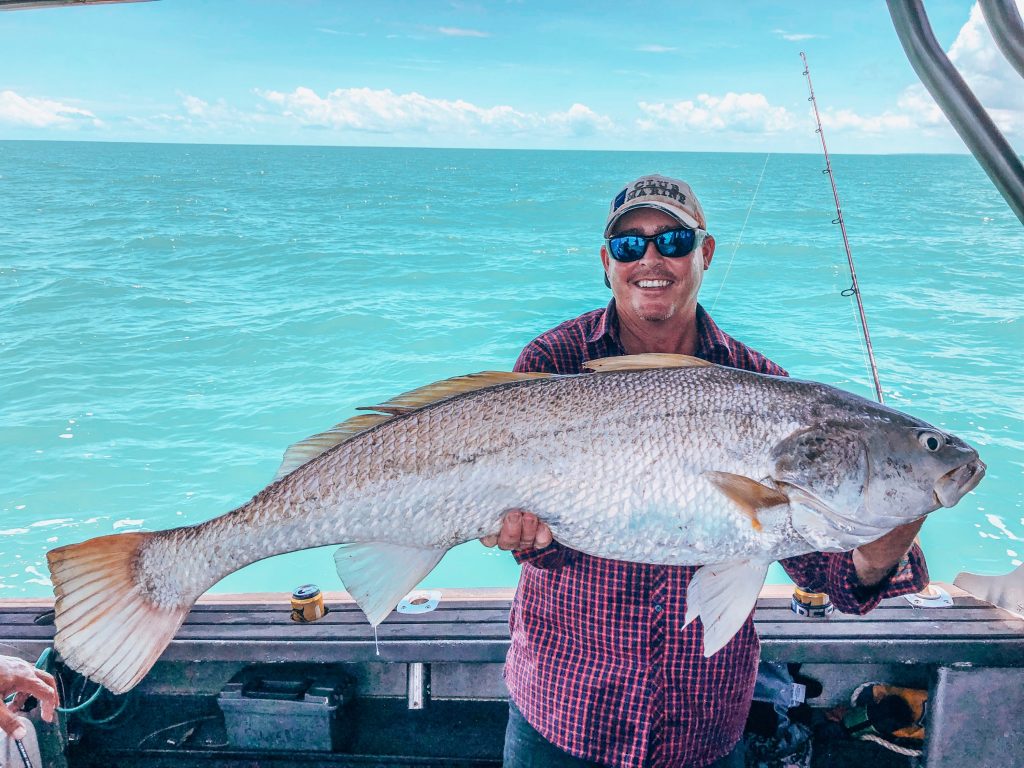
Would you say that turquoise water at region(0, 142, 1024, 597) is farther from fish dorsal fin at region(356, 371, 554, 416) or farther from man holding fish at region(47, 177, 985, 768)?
fish dorsal fin at region(356, 371, 554, 416)

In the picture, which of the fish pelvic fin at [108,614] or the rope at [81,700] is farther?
the rope at [81,700]

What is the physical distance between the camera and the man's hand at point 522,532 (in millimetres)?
1720

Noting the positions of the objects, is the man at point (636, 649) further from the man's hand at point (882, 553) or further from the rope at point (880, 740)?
the rope at point (880, 740)

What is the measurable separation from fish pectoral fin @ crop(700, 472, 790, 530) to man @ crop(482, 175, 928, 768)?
31cm

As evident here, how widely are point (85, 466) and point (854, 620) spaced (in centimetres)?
1013

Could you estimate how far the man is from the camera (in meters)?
1.82

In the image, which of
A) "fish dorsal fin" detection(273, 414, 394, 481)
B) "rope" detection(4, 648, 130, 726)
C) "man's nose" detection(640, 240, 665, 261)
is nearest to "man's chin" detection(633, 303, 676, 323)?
"man's nose" detection(640, 240, 665, 261)

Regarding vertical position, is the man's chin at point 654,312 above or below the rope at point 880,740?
above

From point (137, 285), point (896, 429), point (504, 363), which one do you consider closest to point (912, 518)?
point (896, 429)

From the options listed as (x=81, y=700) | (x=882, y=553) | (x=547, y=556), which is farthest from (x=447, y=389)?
(x=81, y=700)

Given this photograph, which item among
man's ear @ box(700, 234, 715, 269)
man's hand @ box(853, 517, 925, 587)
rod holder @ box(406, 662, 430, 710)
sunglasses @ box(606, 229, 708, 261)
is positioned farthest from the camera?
rod holder @ box(406, 662, 430, 710)

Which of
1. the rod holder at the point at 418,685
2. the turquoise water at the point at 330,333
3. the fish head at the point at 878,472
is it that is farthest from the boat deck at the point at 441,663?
the turquoise water at the point at 330,333

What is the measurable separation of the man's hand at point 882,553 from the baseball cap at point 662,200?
3.14ft

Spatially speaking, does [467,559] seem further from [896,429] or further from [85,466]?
[896,429]
